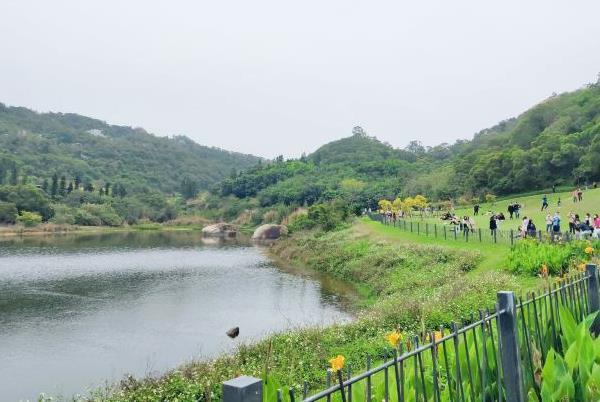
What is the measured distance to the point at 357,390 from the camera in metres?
3.73

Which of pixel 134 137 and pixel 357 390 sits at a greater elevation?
pixel 134 137

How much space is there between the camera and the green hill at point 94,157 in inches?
4444


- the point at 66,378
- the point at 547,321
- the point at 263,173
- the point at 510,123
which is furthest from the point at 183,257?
the point at 510,123

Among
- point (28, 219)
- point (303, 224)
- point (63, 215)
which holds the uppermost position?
point (63, 215)

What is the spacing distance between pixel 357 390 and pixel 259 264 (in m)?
32.2

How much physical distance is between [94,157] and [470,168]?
10532cm

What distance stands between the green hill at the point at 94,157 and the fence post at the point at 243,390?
103 m

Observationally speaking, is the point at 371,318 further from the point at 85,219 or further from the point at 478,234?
the point at 85,219

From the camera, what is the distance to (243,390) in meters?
1.94

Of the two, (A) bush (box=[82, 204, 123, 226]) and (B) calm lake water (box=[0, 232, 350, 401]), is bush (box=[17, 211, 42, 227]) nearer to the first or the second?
(A) bush (box=[82, 204, 123, 226])

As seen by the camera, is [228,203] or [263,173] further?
[263,173]

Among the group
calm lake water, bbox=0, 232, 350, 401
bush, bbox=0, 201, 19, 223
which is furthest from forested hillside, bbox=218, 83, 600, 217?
bush, bbox=0, 201, 19, 223

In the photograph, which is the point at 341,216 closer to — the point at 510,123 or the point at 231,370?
the point at 231,370

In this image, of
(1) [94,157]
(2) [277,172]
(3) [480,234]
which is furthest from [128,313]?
(1) [94,157]
